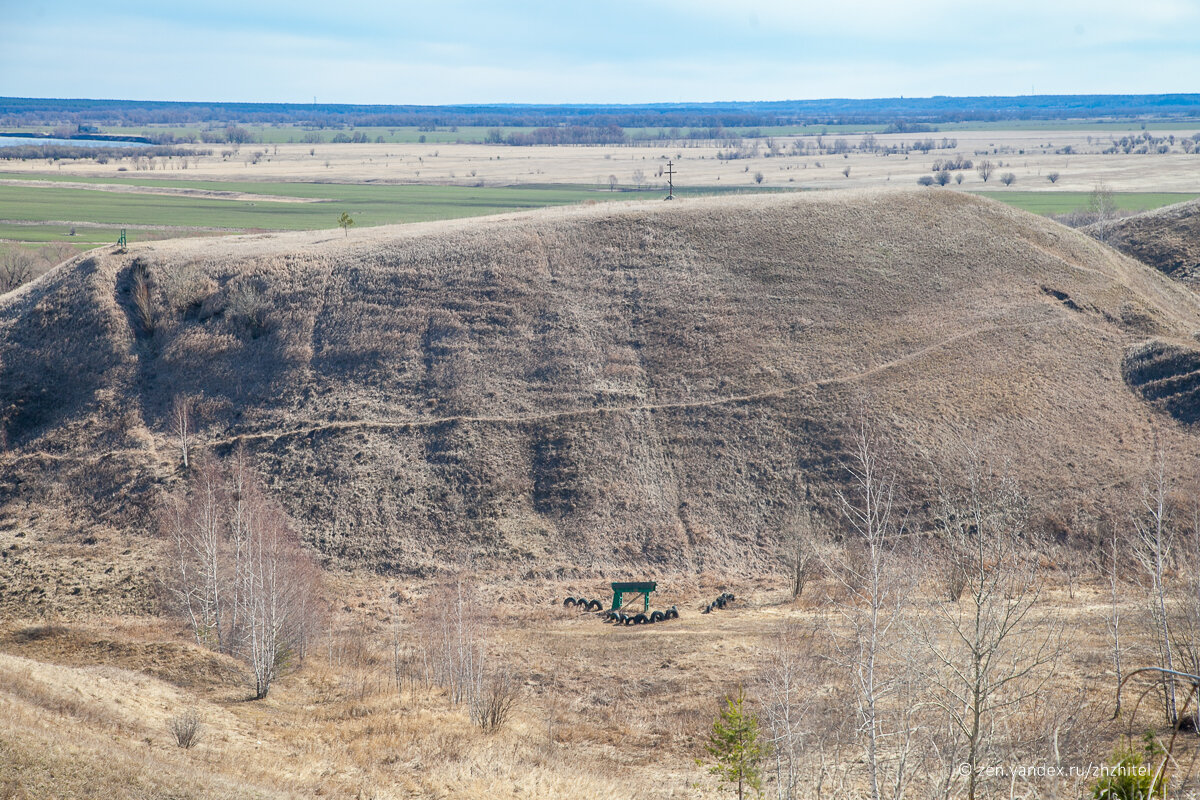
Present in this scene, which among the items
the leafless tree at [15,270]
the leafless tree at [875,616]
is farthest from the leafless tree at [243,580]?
the leafless tree at [15,270]

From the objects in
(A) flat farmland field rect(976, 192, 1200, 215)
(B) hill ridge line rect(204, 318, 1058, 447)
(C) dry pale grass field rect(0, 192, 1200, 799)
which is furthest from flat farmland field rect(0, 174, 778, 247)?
(B) hill ridge line rect(204, 318, 1058, 447)

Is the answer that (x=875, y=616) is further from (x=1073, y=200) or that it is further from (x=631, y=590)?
(x=1073, y=200)

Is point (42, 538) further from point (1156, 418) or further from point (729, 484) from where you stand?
point (1156, 418)

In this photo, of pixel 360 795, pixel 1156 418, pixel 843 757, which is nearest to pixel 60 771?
pixel 360 795

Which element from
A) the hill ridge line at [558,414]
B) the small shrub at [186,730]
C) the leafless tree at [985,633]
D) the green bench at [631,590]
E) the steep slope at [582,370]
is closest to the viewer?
the leafless tree at [985,633]

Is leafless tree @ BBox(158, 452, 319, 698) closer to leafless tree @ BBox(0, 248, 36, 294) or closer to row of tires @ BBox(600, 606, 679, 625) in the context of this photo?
row of tires @ BBox(600, 606, 679, 625)

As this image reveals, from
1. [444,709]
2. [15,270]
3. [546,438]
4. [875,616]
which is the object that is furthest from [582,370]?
[15,270]

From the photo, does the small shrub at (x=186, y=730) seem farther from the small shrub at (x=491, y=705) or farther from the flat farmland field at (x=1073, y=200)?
the flat farmland field at (x=1073, y=200)
